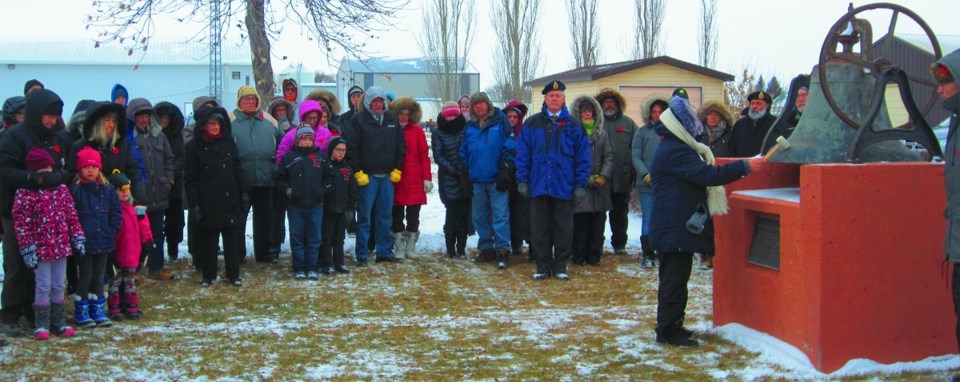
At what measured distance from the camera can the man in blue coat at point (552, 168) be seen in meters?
9.38

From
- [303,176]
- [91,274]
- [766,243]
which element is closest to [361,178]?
[303,176]

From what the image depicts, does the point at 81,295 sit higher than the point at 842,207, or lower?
lower

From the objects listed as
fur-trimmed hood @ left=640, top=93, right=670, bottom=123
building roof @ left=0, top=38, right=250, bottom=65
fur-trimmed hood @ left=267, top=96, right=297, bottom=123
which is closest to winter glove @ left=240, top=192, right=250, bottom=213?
fur-trimmed hood @ left=267, top=96, right=297, bottom=123

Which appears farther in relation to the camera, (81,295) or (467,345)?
(81,295)

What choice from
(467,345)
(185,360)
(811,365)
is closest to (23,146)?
(185,360)

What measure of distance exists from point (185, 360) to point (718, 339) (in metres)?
3.37

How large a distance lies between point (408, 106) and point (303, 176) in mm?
1916

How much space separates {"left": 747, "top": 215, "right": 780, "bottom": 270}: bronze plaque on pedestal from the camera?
607cm

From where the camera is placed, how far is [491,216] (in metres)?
10.7

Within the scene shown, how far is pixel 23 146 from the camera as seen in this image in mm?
6598

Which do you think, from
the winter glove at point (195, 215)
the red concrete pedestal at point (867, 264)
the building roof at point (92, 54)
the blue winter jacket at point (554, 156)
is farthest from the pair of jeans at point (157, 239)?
the building roof at point (92, 54)

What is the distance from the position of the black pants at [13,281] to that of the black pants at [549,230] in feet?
14.6

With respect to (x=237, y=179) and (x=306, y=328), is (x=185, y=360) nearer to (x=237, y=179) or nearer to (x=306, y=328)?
(x=306, y=328)

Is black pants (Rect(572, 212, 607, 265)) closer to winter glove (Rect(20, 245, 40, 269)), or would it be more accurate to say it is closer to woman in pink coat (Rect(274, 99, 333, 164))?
woman in pink coat (Rect(274, 99, 333, 164))
